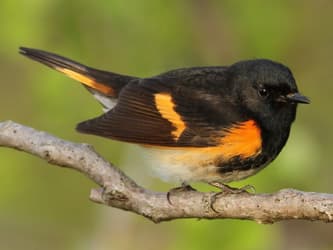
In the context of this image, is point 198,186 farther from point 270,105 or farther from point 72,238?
point 72,238

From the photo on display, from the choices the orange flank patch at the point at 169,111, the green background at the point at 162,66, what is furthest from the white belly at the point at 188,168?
the green background at the point at 162,66

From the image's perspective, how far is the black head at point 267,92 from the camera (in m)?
4.98

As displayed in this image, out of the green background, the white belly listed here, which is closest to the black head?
the white belly

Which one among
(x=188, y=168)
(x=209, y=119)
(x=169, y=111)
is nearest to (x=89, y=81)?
(x=169, y=111)

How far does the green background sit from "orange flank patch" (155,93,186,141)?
1.96 ft

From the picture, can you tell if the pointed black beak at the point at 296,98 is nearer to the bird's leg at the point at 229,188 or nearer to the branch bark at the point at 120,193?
the bird's leg at the point at 229,188

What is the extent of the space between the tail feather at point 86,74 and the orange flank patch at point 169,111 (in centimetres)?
37

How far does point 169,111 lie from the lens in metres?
5.16

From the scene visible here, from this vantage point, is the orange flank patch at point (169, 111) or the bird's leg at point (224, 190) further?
the orange flank patch at point (169, 111)

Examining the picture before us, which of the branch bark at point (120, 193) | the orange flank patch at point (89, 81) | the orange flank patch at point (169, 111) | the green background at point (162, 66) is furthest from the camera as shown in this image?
→ the green background at point (162, 66)

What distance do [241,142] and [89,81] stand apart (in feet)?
3.60

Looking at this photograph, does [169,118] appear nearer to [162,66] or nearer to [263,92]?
[263,92]

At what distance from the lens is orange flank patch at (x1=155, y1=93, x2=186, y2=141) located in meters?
5.12

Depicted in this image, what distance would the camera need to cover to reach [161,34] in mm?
6285
